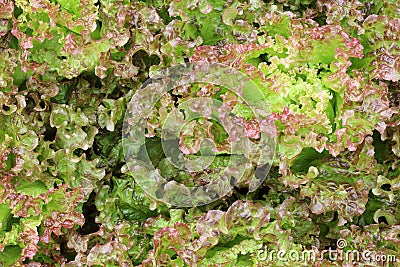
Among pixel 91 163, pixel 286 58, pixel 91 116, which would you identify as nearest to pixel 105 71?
pixel 91 116

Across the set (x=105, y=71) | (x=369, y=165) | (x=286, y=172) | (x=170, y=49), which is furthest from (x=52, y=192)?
(x=369, y=165)

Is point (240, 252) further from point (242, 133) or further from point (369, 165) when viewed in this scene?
point (369, 165)

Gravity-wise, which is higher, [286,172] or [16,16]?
[16,16]

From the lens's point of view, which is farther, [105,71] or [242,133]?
[105,71]

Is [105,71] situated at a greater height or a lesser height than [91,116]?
greater

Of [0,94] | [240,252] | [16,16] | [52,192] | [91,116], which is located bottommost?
[240,252]

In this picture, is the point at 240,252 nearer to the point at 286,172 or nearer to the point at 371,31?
the point at 286,172
